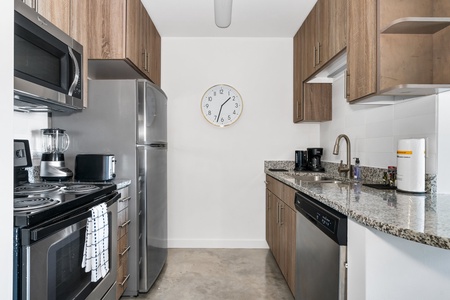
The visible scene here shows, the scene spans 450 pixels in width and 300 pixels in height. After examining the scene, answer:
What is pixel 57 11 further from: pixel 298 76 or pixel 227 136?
pixel 298 76

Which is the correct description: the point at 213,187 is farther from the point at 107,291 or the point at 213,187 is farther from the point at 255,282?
the point at 107,291

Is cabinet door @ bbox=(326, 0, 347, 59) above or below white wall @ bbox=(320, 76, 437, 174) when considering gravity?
above

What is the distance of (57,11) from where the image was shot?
1.62 meters

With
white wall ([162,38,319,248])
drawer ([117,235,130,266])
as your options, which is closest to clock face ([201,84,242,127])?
white wall ([162,38,319,248])

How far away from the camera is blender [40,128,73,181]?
1.85 metres

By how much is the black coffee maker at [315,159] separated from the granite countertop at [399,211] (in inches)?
53.9

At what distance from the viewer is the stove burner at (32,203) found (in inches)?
42.8

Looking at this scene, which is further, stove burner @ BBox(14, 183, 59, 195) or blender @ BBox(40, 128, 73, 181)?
blender @ BBox(40, 128, 73, 181)

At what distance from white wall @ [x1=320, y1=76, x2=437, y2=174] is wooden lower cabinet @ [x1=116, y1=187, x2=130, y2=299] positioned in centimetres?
186

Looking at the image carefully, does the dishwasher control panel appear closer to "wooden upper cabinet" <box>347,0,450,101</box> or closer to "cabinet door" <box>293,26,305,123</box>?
"wooden upper cabinet" <box>347,0,450,101</box>

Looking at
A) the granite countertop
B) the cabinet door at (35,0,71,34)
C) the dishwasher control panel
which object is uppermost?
the cabinet door at (35,0,71,34)
